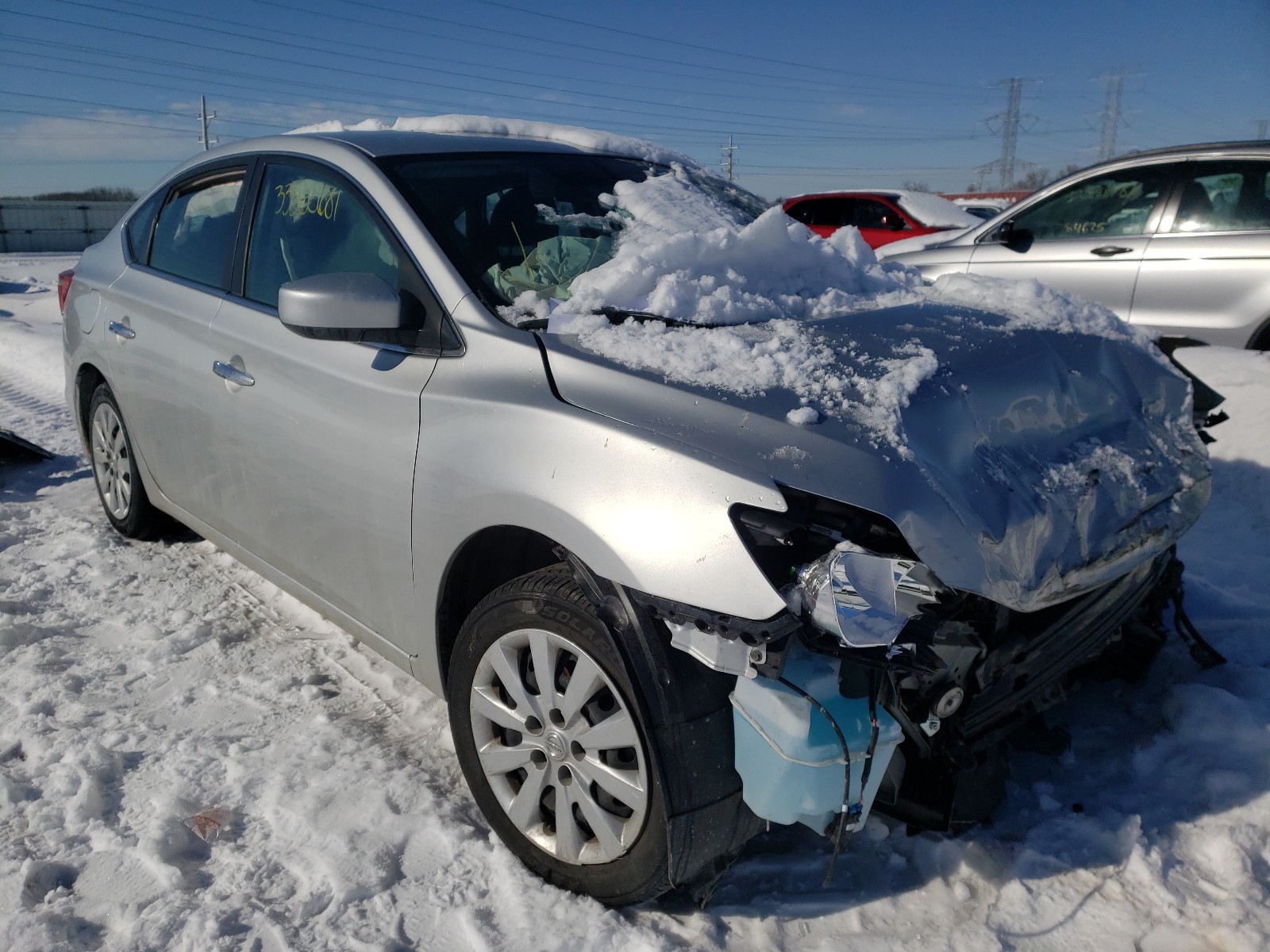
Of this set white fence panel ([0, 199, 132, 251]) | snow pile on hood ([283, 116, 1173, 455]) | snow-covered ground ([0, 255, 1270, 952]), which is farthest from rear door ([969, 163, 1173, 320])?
white fence panel ([0, 199, 132, 251])

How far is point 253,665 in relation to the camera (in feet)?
10.7

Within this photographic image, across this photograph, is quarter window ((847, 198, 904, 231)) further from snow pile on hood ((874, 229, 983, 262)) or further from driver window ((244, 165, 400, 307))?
driver window ((244, 165, 400, 307))

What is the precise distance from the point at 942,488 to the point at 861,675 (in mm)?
405

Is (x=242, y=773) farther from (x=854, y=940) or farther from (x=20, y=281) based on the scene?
(x=20, y=281)

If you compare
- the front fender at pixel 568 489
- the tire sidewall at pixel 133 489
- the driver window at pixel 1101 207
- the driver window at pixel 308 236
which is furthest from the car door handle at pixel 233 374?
the driver window at pixel 1101 207

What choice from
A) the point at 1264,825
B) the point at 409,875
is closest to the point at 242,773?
the point at 409,875

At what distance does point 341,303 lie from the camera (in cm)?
229

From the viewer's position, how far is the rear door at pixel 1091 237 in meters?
5.77

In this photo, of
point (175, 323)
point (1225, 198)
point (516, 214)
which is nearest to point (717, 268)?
point (516, 214)

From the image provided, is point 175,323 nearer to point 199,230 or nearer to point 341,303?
point 199,230

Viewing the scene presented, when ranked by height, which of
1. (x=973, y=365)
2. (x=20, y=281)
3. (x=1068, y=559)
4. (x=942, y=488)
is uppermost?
(x=973, y=365)

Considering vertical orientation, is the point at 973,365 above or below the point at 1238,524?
above

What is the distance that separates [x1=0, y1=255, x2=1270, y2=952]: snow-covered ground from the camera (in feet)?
6.67

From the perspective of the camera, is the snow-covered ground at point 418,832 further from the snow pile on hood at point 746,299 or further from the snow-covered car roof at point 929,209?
the snow-covered car roof at point 929,209
